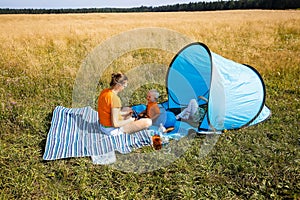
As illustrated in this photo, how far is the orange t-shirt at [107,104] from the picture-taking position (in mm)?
4211

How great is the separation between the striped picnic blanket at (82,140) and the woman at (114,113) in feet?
0.33

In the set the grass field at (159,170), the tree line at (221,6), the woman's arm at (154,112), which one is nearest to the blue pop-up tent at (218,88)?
the grass field at (159,170)

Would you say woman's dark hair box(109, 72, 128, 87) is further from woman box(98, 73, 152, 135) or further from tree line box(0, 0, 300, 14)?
tree line box(0, 0, 300, 14)

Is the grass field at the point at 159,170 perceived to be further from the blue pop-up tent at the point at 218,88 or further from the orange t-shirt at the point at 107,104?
the orange t-shirt at the point at 107,104

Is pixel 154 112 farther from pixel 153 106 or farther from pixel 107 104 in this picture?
pixel 107 104

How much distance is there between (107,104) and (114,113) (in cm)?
17

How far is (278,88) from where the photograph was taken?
6.61 metres

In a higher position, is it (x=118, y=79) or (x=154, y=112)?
(x=118, y=79)

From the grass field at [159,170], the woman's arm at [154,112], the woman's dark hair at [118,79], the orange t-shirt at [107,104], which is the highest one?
the woman's dark hair at [118,79]

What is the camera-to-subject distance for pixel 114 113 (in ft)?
13.9

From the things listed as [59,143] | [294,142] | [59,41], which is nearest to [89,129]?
[59,143]

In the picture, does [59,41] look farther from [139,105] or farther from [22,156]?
[22,156]

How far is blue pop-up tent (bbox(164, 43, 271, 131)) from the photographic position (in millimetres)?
4379

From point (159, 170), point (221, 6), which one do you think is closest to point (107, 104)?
point (159, 170)
